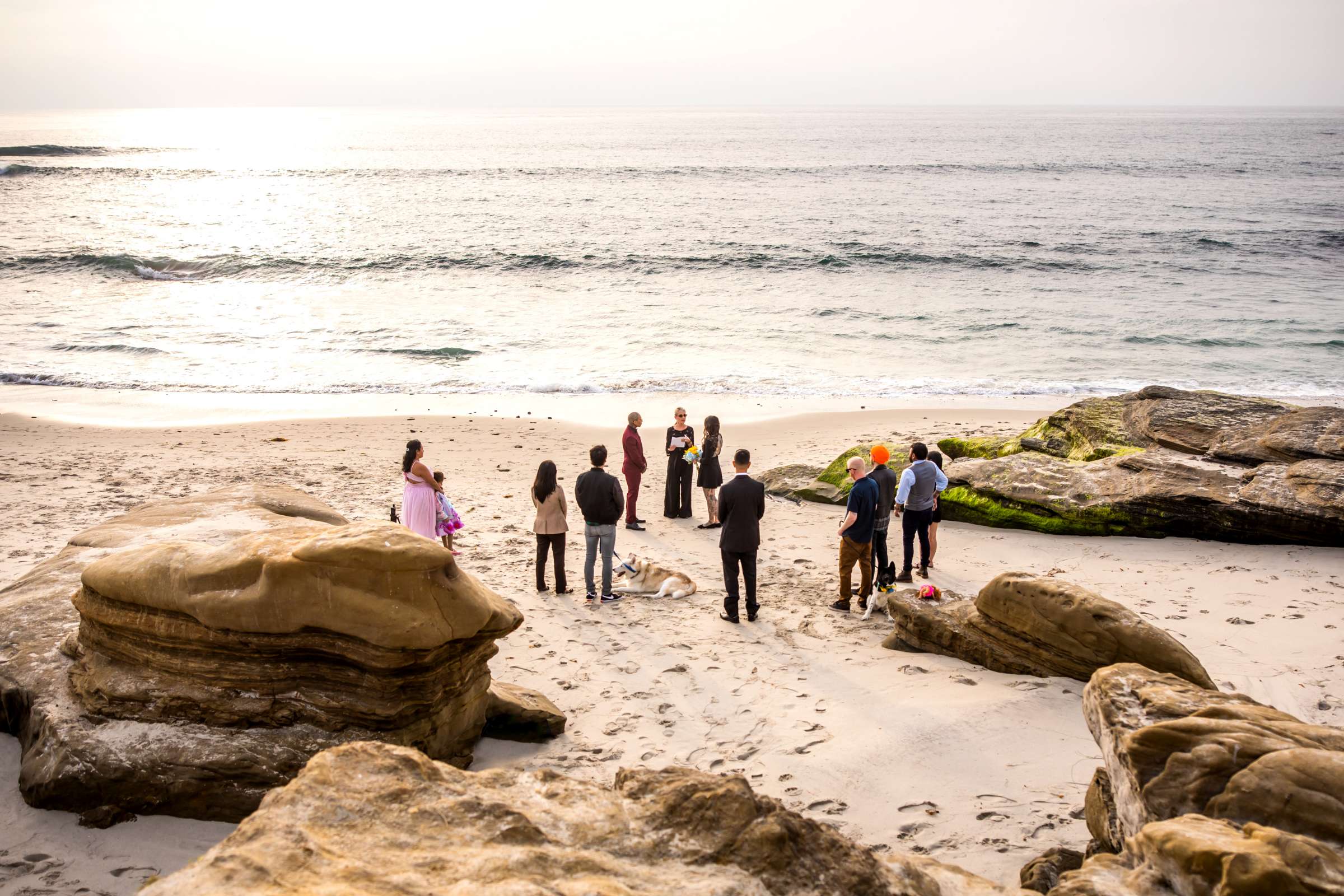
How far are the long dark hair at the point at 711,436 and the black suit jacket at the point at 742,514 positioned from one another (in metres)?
3.24

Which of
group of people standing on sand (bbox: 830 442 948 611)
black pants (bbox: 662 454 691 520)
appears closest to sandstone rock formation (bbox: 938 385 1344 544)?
group of people standing on sand (bbox: 830 442 948 611)

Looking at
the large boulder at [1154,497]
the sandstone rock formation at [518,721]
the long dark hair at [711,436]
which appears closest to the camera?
the sandstone rock formation at [518,721]

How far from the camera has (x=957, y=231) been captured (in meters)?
43.8

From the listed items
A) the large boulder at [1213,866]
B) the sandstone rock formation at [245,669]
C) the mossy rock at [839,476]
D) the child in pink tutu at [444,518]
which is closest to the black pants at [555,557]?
the child in pink tutu at [444,518]

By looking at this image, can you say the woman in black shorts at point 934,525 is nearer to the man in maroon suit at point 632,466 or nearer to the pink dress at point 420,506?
the man in maroon suit at point 632,466

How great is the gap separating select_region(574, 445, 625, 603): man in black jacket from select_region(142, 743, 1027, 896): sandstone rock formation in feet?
15.9

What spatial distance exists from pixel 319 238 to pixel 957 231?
102 feet

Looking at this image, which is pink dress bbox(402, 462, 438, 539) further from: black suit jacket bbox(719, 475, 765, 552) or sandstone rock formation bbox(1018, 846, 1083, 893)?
sandstone rock formation bbox(1018, 846, 1083, 893)

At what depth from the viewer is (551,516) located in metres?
8.95

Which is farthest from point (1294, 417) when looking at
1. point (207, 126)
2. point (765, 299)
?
point (207, 126)

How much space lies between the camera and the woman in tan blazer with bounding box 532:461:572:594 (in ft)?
29.2

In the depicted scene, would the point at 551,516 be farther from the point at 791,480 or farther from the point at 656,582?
the point at 791,480

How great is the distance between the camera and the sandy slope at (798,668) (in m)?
5.09

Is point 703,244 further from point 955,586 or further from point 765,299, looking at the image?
point 955,586
